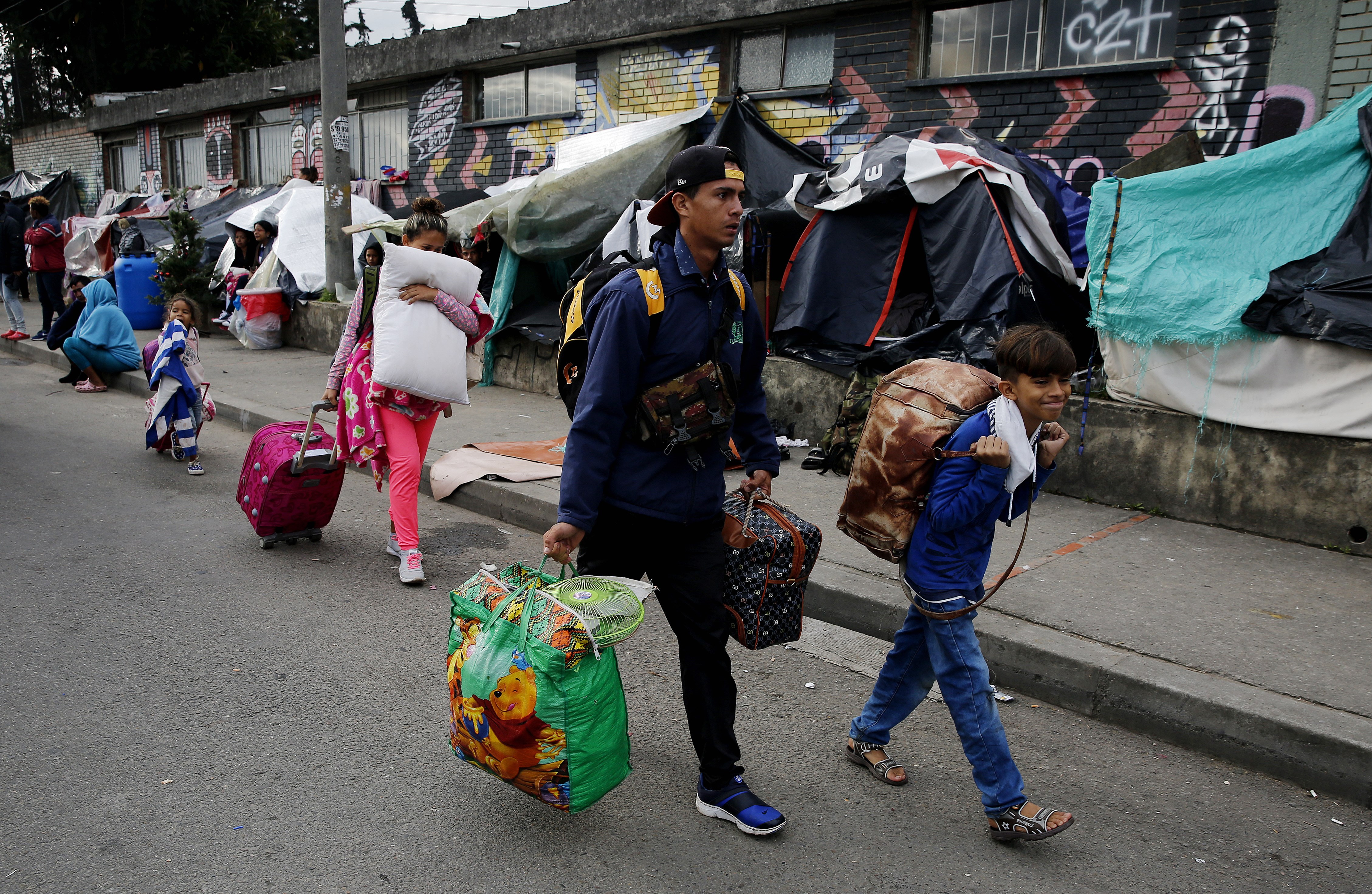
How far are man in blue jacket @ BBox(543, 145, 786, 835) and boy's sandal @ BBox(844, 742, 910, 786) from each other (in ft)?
1.55

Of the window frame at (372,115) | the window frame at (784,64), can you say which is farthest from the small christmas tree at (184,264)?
the window frame at (784,64)

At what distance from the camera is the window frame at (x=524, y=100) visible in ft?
40.8

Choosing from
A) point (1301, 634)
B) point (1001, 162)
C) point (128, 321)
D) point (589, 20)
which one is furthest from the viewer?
point (589, 20)

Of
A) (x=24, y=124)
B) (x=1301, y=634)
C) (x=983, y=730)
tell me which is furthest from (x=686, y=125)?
(x=24, y=124)

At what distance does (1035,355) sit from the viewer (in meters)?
2.66

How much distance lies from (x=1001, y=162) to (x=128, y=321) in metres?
8.90

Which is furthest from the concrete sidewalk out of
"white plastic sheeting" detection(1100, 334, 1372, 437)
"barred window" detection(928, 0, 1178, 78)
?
"barred window" detection(928, 0, 1178, 78)

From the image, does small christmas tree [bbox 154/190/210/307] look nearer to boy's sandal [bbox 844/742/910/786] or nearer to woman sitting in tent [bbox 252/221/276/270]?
woman sitting in tent [bbox 252/221/276/270]

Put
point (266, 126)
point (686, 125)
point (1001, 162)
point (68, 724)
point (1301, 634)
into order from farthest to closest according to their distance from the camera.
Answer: point (266, 126)
point (686, 125)
point (1001, 162)
point (1301, 634)
point (68, 724)

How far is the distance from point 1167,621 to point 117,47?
2944 cm

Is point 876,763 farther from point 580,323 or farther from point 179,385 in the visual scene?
point 179,385

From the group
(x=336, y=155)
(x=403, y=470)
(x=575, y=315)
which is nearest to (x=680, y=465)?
(x=575, y=315)

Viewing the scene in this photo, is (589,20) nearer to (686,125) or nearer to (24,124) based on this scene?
(686,125)

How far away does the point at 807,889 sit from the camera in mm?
2592
